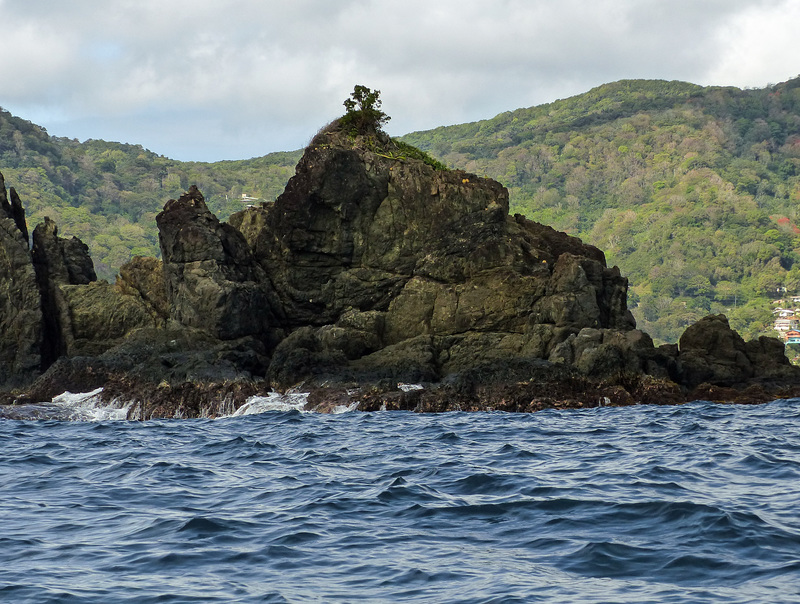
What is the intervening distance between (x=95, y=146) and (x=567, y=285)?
150358 mm

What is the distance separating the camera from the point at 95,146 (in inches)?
6781

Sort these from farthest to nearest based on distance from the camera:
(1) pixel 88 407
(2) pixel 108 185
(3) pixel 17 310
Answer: (2) pixel 108 185, (3) pixel 17 310, (1) pixel 88 407

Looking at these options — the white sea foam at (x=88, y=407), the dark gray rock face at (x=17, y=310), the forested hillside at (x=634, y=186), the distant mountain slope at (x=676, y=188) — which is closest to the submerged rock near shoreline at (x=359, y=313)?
the dark gray rock face at (x=17, y=310)

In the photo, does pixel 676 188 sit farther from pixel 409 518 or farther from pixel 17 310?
pixel 409 518

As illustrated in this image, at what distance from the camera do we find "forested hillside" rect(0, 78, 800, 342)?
121625mm

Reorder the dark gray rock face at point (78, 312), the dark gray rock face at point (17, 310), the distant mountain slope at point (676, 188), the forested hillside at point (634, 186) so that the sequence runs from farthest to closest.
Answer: the forested hillside at point (634, 186)
the distant mountain slope at point (676, 188)
the dark gray rock face at point (78, 312)
the dark gray rock face at point (17, 310)

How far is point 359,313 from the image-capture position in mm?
37531

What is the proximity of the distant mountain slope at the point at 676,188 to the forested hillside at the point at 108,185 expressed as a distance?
4277cm

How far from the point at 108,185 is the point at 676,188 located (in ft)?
276

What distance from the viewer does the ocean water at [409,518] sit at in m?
9.66

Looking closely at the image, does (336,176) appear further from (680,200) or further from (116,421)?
(680,200)

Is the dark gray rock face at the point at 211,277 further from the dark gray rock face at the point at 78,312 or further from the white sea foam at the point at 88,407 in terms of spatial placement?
the white sea foam at the point at 88,407

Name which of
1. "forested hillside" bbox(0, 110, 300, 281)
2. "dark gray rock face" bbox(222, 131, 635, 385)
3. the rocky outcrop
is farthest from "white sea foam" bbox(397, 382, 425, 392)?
"forested hillside" bbox(0, 110, 300, 281)

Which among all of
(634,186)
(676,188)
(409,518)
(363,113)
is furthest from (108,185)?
(409,518)
